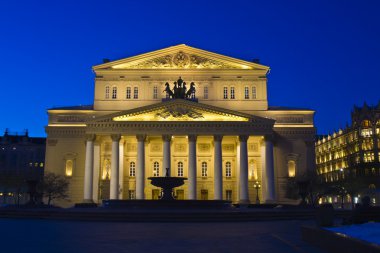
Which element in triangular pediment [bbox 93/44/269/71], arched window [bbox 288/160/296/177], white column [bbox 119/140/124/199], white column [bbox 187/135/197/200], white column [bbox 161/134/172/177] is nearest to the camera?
white column [bbox 161/134/172/177]

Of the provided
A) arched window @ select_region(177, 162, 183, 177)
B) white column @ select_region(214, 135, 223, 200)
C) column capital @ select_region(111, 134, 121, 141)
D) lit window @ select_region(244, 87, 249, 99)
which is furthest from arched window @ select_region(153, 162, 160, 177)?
lit window @ select_region(244, 87, 249, 99)

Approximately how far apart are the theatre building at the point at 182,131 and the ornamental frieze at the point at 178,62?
0.45 ft

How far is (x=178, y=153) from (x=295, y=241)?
44337mm

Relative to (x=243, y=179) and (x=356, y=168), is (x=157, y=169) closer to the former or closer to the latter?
(x=243, y=179)

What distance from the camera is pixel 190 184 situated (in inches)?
2021

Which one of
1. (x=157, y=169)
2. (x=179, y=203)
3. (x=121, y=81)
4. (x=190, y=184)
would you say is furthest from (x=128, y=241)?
(x=121, y=81)

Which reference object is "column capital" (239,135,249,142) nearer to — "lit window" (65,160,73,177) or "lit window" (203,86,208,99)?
"lit window" (203,86,208,99)

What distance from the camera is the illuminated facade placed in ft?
291

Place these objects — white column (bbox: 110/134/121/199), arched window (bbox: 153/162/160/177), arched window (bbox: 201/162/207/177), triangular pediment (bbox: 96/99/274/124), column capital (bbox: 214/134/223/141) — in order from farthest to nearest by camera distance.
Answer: arched window (bbox: 201/162/207/177) → arched window (bbox: 153/162/160/177) → column capital (bbox: 214/134/223/141) → triangular pediment (bbox: 96/99/274/124) → white column (bbox: 110/134/121/199)

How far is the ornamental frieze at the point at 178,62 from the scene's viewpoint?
199ft

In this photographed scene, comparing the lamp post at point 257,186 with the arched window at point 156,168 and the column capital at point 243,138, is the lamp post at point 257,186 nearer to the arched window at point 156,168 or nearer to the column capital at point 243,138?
the column capital at point 243,138

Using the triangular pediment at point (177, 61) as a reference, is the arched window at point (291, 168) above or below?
below

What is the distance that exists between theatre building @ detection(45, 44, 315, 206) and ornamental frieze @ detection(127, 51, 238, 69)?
0.45 ft

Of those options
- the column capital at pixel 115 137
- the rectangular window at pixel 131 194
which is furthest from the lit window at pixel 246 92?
the rectangular window at pixel 131 194
